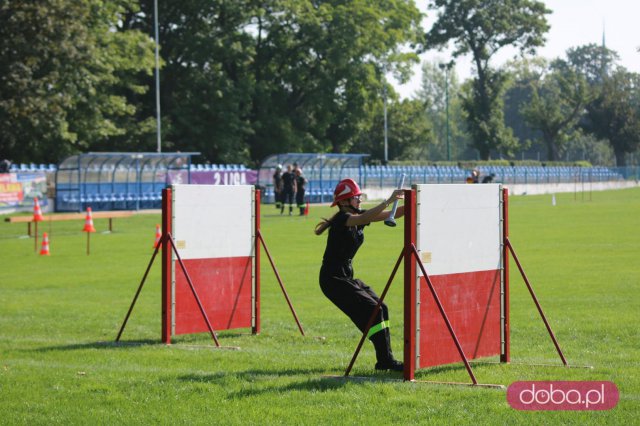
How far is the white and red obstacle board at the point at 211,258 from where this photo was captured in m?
12.3

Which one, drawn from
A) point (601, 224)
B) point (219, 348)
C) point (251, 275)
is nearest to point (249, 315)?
point (251, 275)

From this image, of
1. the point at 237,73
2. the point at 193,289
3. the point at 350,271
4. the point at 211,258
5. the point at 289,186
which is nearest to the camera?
the point at 350,271

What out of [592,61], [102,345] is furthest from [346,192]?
[592,61]

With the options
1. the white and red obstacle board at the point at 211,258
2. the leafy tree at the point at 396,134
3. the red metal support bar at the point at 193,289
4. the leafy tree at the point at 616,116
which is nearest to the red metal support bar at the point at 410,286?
the red metal support bar at the point at 193,289

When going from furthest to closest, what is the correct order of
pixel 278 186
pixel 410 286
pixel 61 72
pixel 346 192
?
pixel 61 72 < pixel 278 186 < pixel 346 192 < pixel 410 286

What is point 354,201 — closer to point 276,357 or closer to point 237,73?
point 276,357

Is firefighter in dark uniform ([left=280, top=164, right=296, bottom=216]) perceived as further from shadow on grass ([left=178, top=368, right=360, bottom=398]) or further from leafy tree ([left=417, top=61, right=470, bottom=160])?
leafy tree ([left=417, top=61, right=470, bottom=160])

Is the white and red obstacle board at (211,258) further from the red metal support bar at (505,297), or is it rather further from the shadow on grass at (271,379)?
the red metal support bar at (505,297)

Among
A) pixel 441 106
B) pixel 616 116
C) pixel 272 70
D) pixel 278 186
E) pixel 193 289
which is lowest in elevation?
pixel 193 289

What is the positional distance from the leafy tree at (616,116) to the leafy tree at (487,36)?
47.1 feet

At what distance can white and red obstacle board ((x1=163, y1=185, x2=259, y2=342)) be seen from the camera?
1227cm

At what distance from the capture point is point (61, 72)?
52.2m

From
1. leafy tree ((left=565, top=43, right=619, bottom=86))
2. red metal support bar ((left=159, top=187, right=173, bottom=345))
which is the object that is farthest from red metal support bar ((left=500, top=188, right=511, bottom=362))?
leafy tree ((left=565, top=43, right=619, bottom=86))

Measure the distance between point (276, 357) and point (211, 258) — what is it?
2060 millimetres
